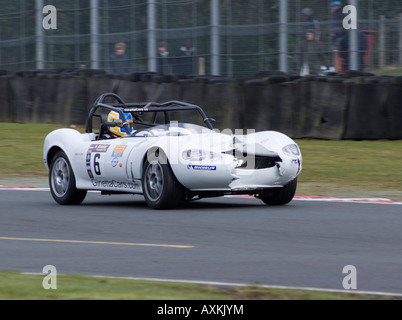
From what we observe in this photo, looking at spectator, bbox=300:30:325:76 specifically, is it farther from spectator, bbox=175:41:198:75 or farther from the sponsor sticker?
the sponsor sticker

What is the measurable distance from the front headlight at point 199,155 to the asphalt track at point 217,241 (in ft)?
1.98

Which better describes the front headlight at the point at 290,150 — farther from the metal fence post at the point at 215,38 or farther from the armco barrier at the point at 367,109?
the metal fence post at the point at 215,38

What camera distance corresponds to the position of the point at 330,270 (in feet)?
23.1

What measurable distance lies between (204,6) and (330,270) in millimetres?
15144

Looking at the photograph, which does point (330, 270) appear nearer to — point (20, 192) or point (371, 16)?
point (20, 192)

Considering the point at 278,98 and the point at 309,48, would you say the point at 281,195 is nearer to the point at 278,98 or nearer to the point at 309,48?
the point at 278,98

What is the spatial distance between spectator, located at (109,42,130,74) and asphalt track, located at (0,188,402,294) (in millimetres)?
11282

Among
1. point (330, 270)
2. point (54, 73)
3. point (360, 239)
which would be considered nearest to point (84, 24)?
→ point (54, 73)

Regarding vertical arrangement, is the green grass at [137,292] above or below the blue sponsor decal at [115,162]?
below

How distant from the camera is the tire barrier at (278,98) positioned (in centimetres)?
1783

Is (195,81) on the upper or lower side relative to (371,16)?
lower

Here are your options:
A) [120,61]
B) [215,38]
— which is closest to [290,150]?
[215,38]

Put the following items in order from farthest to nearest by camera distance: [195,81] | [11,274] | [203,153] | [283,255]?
[195,81] → [203,153] → [283,255] → [11,274]

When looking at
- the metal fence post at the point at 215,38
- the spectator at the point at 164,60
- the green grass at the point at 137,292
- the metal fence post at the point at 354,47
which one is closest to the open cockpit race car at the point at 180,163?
the green grass at the point at 137,292
